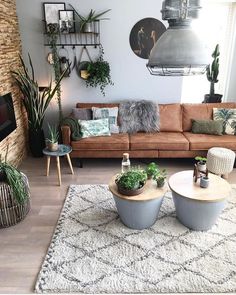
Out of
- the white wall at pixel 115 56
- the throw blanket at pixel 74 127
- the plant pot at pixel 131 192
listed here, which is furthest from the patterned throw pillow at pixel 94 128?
the plant pot at pixel 131 192

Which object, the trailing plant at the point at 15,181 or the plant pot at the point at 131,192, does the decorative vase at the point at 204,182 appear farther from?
the trailing plant at the point at 15,181

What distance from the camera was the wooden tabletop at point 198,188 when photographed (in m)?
2.28

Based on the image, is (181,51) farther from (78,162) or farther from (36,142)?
(36,142)

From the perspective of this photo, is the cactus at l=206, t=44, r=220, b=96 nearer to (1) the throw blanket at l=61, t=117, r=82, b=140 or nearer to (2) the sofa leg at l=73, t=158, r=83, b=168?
(1) the throw blanket at l=61, t=117, r=82, b=140

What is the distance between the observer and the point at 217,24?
4402 millimetres

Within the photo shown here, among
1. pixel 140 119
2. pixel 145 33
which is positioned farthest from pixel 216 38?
pixel 140 119

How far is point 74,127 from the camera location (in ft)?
11.9

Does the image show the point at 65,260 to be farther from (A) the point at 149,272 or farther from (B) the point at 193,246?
(B) the point at 193,246

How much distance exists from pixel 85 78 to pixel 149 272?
3.05 meters

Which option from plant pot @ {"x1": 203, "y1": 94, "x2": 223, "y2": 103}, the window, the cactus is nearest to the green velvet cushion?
plant pot @ {"x1": 203, "y1": 94, "x2": 223, "y2": 103}

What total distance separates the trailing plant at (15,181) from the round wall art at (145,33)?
2.66 m

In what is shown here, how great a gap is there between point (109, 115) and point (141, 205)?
1933 millimetres

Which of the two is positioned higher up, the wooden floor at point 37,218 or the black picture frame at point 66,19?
the black picture frame at point 66,19

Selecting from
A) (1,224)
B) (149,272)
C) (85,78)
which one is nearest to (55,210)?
(1,224)
